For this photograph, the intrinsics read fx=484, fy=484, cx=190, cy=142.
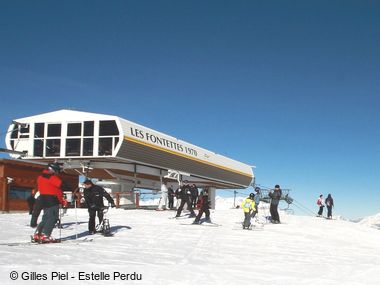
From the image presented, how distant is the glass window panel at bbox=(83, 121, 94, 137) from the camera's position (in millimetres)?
28562

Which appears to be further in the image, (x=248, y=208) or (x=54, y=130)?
(x=54, y=130)

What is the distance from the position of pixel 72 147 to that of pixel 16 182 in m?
4.06

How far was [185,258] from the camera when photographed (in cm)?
996

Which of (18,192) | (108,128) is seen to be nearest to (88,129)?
(108,128)

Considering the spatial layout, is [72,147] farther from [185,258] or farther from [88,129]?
[185,258]

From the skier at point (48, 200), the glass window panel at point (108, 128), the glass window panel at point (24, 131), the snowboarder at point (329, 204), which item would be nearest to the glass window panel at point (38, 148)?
the glass window panel at point (24, 131)

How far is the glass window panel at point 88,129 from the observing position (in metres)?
28.6

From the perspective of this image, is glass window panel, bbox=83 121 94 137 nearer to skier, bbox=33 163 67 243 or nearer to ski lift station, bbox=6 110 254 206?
ski lift station, bbox=6 110 254 206

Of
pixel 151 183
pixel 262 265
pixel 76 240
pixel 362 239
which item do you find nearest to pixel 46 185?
pixel 76 240

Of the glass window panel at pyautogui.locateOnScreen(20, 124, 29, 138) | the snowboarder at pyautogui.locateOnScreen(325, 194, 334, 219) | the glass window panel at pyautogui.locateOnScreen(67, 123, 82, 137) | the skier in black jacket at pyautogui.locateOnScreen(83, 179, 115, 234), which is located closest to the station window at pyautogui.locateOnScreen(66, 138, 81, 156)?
the glass window panel at pyautogui.locateOnScreen(67, 123, 82, 137)

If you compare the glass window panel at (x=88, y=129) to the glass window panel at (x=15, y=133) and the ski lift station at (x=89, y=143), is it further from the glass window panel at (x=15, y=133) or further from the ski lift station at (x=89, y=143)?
the glass window panel at (x=15, y=133)

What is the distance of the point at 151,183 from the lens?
123 feet

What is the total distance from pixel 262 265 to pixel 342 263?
83.1 inches

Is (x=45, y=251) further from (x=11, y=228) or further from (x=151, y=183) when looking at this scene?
(x=151, y=183)
